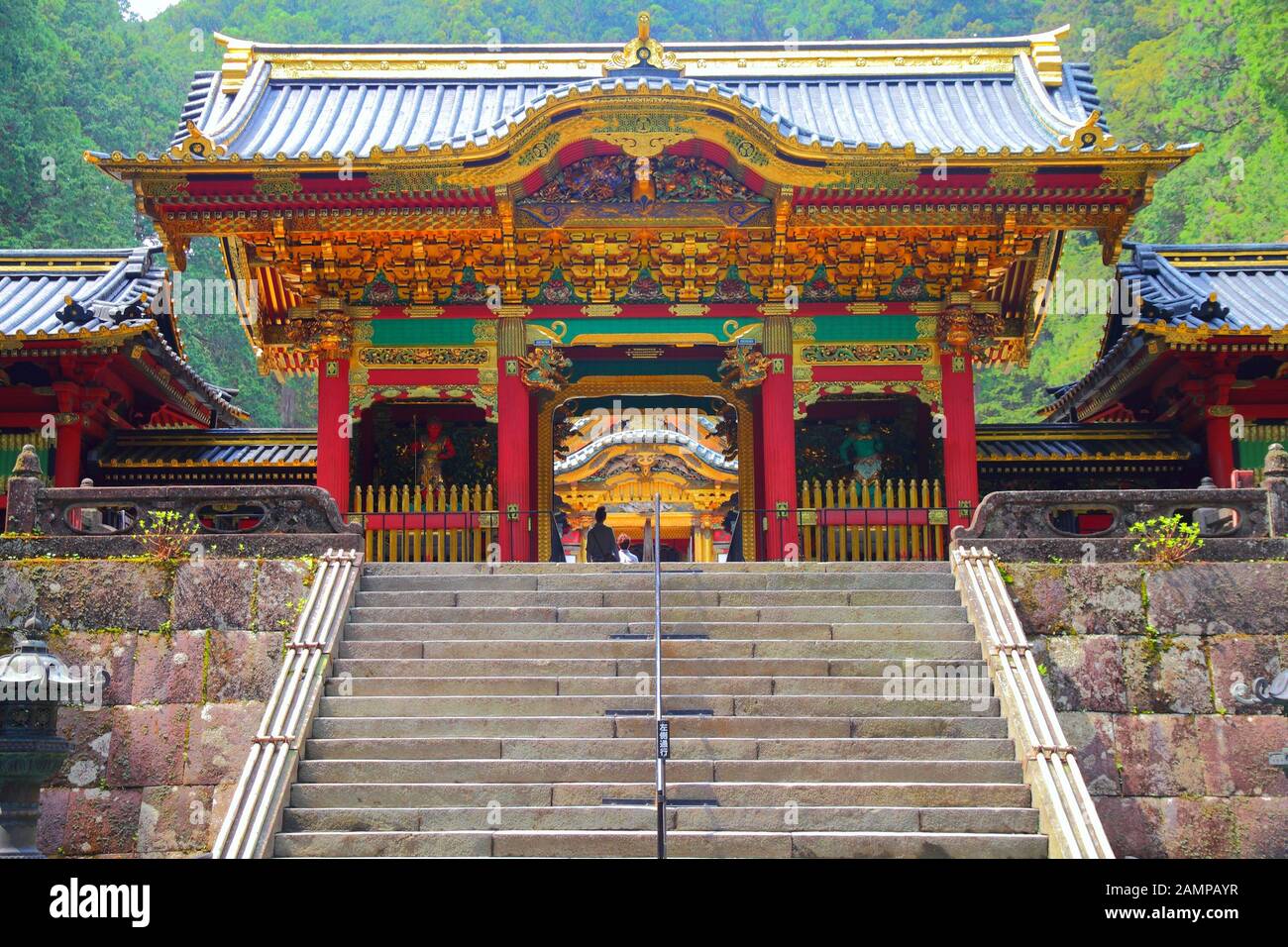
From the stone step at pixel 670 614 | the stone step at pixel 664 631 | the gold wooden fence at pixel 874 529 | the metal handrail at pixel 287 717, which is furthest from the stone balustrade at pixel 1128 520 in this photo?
the metal handrail at pixel 287 717

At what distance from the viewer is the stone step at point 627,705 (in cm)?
1109

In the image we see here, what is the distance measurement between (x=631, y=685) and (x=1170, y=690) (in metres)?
4.59

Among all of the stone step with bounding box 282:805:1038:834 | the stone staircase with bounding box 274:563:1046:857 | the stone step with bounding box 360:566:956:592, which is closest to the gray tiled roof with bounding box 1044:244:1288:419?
the stone step with bounding box 360:566:956:592

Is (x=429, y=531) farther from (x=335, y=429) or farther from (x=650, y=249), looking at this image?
(x=650, y=249)

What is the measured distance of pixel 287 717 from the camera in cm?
1062

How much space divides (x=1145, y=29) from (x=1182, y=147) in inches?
1426

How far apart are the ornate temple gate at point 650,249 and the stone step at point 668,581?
7.91 feet

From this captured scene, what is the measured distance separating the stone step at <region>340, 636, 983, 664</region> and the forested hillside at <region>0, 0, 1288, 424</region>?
17.5m

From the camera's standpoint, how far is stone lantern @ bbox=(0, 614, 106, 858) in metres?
9.80

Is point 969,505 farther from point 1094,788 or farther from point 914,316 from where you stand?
point 1094,788

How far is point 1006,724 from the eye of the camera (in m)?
11.0

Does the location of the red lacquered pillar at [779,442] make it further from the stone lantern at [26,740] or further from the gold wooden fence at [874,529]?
the stone lantern at [26,740]
